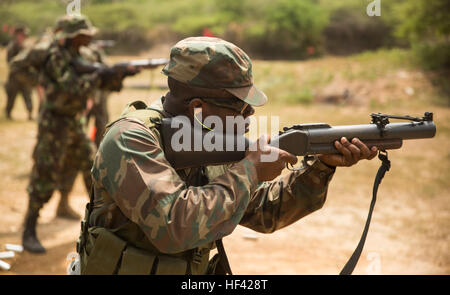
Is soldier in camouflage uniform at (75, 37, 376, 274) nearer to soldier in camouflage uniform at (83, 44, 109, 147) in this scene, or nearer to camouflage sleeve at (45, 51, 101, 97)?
camouflage sleeve at (45, 51, 101, 97)

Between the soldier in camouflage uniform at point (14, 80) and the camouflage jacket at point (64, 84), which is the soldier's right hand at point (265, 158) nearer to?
the camouflage jacket at point (64, 84)

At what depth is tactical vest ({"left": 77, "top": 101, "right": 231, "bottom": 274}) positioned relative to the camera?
87.1 inches

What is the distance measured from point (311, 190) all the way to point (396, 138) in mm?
526

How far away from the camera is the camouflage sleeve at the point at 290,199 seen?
2666 millimetres

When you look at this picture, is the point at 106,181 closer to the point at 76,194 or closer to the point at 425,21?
the point at 76,194

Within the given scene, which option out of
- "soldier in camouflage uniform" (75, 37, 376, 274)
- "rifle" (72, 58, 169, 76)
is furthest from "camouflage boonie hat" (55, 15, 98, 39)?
"soldier in camouflage uniform" (75, 37, 376, 274)

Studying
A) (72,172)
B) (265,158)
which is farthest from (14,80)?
(265,158)

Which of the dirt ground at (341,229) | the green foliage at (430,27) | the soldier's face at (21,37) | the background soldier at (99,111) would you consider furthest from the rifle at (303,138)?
the green foliage at (430,27)

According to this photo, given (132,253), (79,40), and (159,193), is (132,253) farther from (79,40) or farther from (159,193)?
(79,40)

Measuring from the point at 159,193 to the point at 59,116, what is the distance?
3911 mm

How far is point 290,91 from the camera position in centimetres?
1659

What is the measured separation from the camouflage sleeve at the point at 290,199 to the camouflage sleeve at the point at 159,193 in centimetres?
54

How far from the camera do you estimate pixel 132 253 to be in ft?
7.25

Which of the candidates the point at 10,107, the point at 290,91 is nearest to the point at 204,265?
the point at 10,107
